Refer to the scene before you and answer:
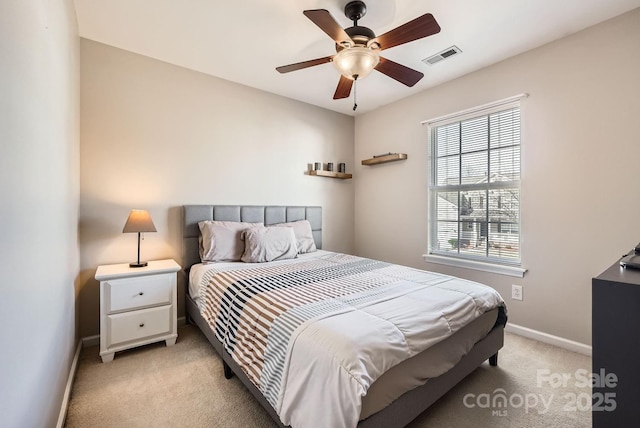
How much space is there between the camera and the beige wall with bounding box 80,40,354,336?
246 centimetres

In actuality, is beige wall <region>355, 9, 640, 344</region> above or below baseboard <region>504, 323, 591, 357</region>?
above

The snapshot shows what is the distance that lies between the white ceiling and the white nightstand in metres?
2.04

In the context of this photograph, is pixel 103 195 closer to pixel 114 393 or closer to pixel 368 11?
pixel 114 393

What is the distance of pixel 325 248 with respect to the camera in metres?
4.11

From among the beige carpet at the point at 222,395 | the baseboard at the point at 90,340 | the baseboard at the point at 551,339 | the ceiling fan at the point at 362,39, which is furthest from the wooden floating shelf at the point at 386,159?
the baseboard at the point at 90,340

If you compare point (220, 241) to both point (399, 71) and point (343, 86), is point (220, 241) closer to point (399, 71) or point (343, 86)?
point (343, 86)

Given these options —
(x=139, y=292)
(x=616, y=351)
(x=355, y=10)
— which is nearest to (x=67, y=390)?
(x=139, y=292)

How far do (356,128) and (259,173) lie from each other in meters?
1.88

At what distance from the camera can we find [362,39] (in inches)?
73.1

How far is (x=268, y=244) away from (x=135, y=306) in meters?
1.24

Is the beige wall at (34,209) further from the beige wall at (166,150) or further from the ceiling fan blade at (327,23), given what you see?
the ceiling fan blade at (327,23)

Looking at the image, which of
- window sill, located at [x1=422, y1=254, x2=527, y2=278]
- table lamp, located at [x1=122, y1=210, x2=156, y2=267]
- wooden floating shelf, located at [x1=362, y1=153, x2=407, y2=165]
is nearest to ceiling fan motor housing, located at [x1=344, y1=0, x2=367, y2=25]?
wooden floating shelf, located at [x1=362, y1=153, x2=407, y2=165]

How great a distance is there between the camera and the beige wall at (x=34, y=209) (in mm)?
840

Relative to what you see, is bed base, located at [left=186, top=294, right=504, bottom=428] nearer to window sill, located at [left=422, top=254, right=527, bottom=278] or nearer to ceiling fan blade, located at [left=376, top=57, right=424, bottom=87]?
window sill, located at [left=422, top=254, right=527, bottom=278]
